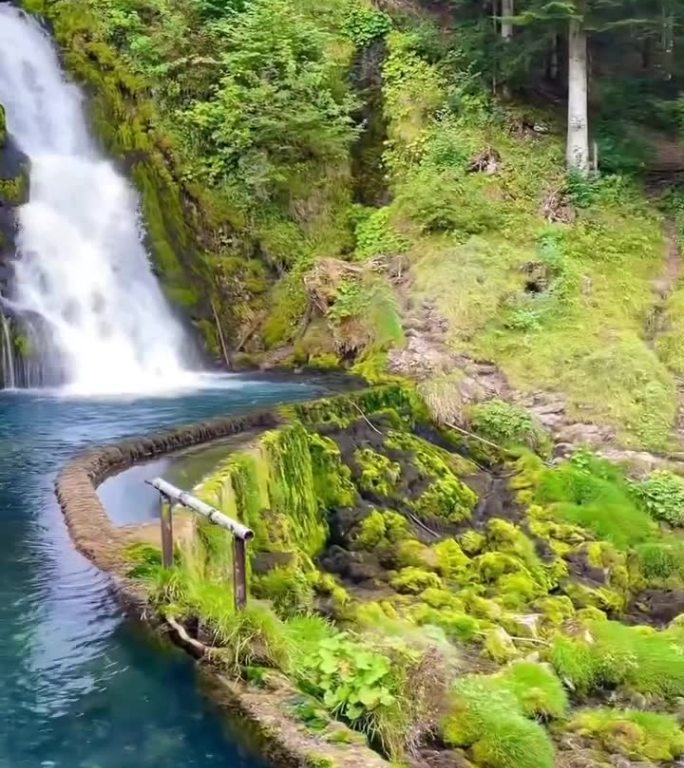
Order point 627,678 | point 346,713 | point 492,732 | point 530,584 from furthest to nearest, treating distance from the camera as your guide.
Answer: point 530,584
point 627,678
point 492,732
point 346,713

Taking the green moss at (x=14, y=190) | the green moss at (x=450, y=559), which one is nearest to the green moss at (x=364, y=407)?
the green moss at (x=450, y=559)

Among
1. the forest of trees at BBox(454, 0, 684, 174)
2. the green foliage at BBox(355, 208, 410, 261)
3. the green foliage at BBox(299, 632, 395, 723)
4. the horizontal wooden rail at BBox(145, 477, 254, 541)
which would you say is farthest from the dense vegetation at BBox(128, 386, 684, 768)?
the forest of trees at BBox(454, 0, 684, 174)

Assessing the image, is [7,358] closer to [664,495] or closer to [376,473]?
[376,473]

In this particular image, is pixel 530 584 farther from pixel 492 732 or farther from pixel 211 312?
pixel 211 312

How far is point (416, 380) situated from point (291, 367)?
2.76 meters

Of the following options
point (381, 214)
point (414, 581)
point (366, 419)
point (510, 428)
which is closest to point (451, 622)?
point (414, 581)

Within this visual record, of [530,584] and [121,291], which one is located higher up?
[121,291]

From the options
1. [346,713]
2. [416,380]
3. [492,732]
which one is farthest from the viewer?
[416,380]

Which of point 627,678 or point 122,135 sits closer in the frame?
point 627,678

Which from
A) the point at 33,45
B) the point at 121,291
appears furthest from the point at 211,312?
the point at 33,45

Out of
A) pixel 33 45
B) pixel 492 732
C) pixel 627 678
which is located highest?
pixel 33 45

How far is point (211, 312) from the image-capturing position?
55.0 feet

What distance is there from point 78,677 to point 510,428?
854cm

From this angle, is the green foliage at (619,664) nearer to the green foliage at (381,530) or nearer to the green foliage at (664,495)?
the green foliage at (381,530)
